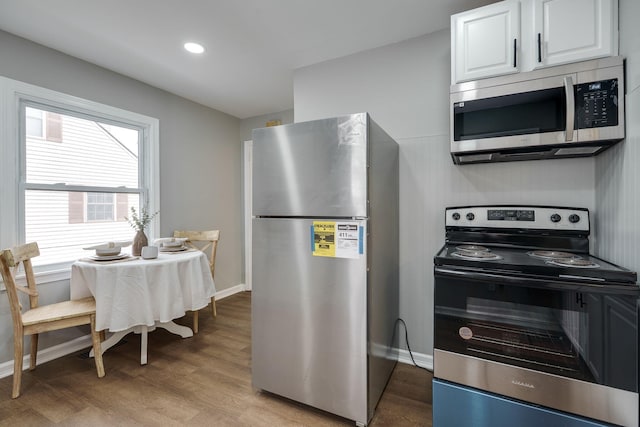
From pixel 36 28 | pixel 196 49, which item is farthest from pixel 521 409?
pixel 36 28

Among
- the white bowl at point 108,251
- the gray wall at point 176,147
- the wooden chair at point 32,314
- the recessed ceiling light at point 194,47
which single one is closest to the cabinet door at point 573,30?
the recessed ceiling light at point 194,47

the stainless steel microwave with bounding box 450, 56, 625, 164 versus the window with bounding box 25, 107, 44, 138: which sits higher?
the window with bounding box 25, 107, 44, 138

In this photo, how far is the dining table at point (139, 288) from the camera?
6.92ft

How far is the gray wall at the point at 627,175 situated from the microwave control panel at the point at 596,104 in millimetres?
49

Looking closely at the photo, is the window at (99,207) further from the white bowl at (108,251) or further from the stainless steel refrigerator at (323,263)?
the stainless steel refrigerator at (323,263)

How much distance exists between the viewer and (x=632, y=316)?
3.53ft

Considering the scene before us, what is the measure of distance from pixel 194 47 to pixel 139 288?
196cm

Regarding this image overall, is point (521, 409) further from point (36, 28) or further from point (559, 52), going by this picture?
point (36, 28)

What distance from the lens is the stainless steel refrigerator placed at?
1.57m

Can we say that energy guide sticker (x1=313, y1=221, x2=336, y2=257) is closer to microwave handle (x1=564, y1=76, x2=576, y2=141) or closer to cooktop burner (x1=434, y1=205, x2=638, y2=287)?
cooktop burner (x1=434, y1=205, x2=638, y2=287)

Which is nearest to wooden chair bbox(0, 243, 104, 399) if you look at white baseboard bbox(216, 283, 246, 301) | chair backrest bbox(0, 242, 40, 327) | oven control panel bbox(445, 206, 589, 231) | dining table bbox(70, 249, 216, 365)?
chair backrest bbox(0, 242, 40, 327)

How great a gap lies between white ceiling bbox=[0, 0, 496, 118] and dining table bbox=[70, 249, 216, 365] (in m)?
1.73

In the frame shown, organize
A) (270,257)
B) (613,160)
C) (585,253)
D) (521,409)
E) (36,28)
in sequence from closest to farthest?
(521,409), (613,160), (585,253), (270,257), (36,28)

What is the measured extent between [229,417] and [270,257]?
0.95m
